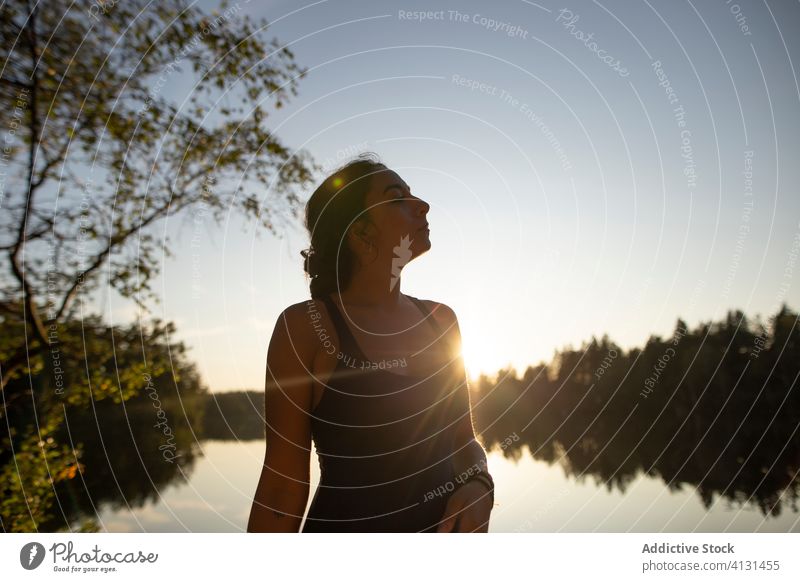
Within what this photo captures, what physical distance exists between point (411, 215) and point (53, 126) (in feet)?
10.9

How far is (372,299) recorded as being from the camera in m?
2.75

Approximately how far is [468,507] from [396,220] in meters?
1.30

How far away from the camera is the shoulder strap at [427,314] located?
2801 millimetres

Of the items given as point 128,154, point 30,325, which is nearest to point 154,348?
point 30,325

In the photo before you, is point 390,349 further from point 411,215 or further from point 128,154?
point 128,154

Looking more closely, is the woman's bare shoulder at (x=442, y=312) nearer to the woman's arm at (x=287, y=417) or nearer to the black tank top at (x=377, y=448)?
the black tank top at (x=377, y=448)

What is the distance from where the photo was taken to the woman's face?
271cm

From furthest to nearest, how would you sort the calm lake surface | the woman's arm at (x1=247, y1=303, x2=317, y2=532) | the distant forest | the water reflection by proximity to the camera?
the distant forest, the water reflection, the calm lake surface, the woman's arm at (x1=247, y1=303, x2=317, y2=532)

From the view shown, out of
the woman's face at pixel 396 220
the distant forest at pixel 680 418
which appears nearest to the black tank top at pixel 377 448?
the woman's face at pixel 396 220

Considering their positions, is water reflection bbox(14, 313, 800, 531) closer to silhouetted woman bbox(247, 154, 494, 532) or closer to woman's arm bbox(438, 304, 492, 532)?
woman's arm bbox(438, 304, 492, 532)

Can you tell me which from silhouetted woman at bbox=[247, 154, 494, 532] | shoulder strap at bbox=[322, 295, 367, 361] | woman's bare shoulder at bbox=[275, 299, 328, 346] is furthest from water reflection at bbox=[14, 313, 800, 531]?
woman's bare shoulder at bbox=[275, 299, 328, 346]

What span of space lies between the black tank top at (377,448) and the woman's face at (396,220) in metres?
0.39

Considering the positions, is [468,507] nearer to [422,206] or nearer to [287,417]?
[287,417]

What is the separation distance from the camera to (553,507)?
696 inches
